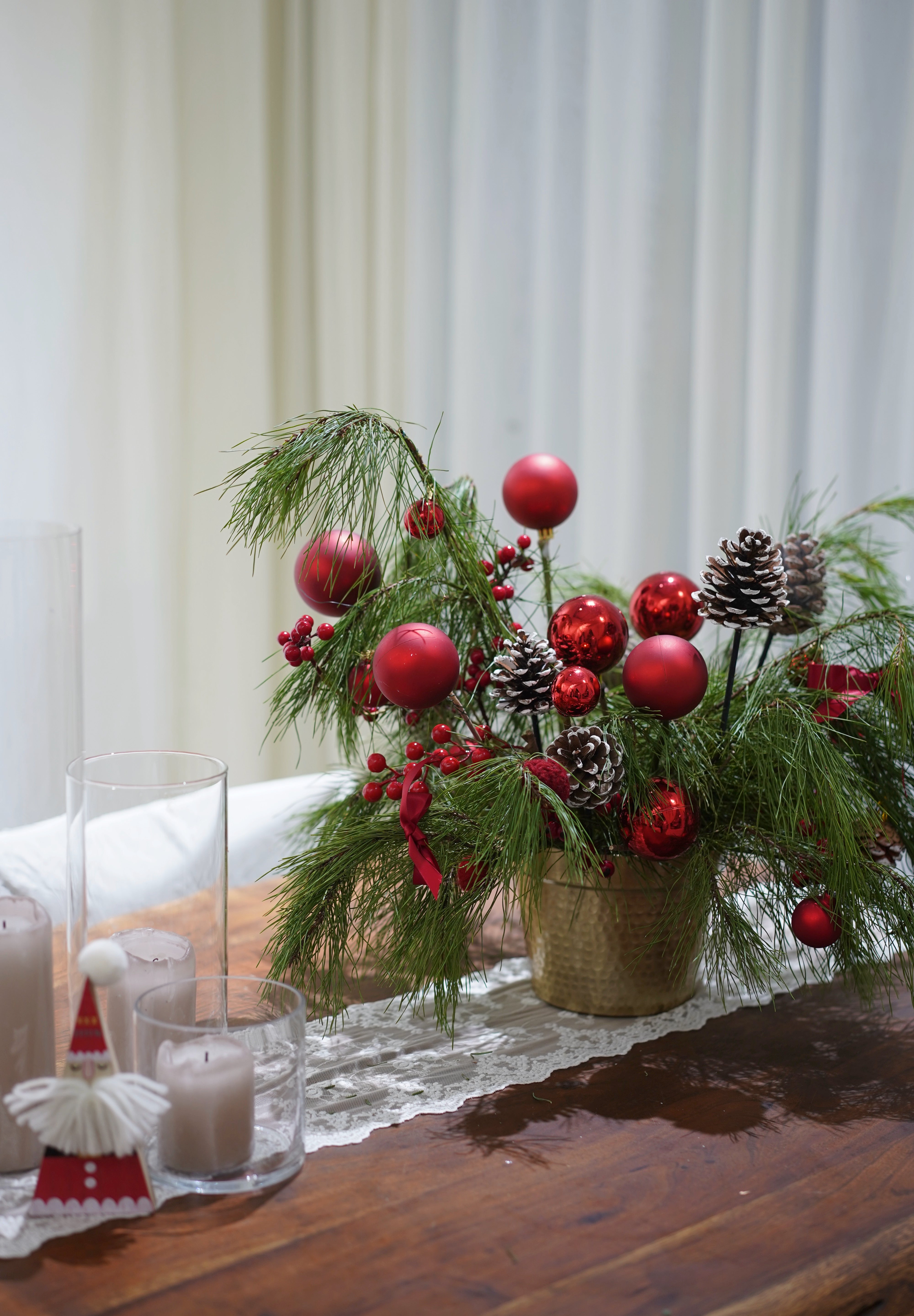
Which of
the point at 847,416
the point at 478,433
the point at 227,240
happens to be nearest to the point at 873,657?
the point at 847,416

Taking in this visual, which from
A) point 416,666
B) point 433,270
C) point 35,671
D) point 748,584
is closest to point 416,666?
point 416,666

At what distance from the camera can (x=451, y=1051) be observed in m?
0.72

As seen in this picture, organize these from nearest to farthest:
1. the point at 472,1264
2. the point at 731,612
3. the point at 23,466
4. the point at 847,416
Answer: the point at 472,1264 < the point at 731,612 < the point at 847,416 < the point at 23,466

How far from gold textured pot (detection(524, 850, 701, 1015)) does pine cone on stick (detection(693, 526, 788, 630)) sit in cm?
15

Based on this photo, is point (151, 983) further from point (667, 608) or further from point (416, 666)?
point (667, 608)

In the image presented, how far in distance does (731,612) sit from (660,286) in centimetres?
117

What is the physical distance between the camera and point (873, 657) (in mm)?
804

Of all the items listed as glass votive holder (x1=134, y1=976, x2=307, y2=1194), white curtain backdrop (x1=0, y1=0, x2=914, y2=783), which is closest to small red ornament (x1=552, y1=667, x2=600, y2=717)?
glass votive holder (x1=134, y1=976, x2=307, y2=1194)

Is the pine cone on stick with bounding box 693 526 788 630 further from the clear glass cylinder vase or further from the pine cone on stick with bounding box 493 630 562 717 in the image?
the clear glass cylinder vase

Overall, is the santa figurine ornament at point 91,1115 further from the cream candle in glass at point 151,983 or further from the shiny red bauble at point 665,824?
the shiny red bauble at point 665,824

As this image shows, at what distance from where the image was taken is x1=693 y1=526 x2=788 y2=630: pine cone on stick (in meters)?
0.70

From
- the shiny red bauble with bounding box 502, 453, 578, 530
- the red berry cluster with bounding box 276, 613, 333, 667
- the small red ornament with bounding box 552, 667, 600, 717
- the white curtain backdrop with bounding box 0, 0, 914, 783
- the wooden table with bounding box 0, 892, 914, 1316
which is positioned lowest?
the wooden table with bounding box 0, 892, 914, 1316

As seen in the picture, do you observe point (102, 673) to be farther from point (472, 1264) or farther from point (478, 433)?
point (472, 1264)

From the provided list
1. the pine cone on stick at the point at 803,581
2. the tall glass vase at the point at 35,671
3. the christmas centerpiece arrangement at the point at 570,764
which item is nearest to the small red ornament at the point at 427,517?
the christmas centerpiece arrangement at the point at 570,764
